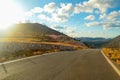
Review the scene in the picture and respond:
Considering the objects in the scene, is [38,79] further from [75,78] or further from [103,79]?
[103,79]

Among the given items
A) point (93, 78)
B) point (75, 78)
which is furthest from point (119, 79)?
point (75, 78)

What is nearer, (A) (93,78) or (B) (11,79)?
(B) (11,79)

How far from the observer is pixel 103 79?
35.1 ft

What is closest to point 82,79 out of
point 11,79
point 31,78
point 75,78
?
point 75,78

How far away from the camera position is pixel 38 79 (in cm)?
1027

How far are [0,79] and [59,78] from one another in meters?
2.41

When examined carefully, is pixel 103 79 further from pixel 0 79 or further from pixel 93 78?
pixel 0 79

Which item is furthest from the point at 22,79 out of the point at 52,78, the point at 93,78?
the point at 93,78

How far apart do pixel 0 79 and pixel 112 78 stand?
15.7ft

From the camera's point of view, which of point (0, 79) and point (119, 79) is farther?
point (119, 79)

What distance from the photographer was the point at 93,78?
432 inches

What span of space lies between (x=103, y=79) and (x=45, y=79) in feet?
8.14

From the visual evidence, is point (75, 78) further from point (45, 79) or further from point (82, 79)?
point (45, 79)

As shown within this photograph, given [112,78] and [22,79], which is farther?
[112,78]
